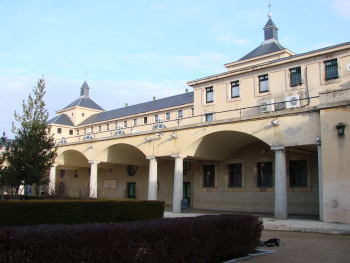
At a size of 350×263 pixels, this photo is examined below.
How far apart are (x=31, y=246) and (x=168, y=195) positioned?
85.0 feet

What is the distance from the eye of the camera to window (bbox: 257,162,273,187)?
23250 millimetres

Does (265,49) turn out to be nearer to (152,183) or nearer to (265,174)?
(265,174)

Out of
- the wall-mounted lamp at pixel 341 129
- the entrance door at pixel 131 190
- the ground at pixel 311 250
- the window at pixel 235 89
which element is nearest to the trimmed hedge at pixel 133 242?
the ground at pixel 311 250

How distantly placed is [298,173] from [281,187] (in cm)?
470

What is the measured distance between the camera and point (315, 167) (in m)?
21.1

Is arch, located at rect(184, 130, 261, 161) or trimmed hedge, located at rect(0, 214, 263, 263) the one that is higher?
arch, located at rect(184, 130, 261, 161)

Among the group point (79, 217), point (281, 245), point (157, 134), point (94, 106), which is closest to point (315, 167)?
point (157, 134)

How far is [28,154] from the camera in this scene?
16.0 m

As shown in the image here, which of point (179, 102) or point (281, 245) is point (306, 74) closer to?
point (281, 245)

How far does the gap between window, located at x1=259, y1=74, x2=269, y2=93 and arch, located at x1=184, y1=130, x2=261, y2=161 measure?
145 inches

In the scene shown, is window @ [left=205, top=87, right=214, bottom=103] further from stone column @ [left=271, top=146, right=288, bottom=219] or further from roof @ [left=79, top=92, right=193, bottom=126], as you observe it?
roof @ [left=79, top=92, right=193, bottom=126]

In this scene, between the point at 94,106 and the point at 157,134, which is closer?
the point at 157,134

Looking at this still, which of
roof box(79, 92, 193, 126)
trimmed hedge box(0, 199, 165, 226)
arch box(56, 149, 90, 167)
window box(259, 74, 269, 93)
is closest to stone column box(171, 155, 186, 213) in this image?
window box(259, 74, 269, 93)

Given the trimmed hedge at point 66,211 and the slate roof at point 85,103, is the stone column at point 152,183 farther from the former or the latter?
the slate roof at point 85,103
